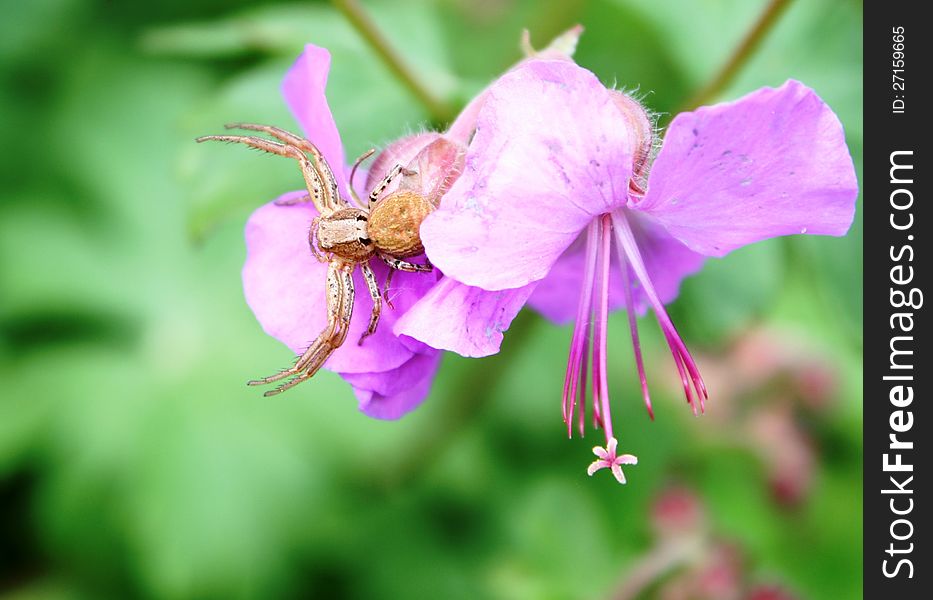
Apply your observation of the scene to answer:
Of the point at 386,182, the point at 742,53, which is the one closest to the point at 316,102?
the point at 386,182

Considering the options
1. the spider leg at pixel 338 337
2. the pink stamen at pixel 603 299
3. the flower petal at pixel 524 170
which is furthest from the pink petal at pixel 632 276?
the spider leg at pixel 338 337

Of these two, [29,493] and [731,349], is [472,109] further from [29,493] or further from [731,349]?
[29,493]

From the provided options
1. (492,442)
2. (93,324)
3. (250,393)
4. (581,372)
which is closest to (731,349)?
(492,442)

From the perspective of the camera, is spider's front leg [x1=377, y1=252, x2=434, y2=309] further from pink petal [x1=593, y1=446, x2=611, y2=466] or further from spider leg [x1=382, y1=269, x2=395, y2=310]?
pink petal [x1=593, y1=446, x2=611, y2=466]

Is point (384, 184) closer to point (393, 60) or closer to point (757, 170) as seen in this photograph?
point (757, 170)
